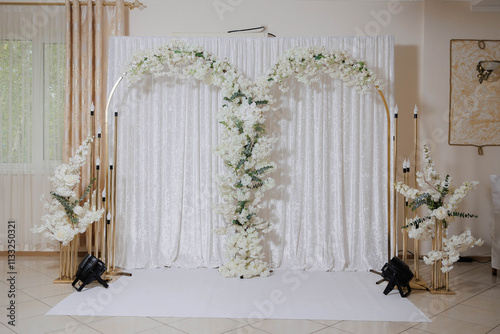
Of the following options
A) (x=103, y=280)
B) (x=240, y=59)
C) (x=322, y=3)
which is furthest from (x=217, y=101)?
(x=103, y=280)

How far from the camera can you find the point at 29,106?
15.3 feet

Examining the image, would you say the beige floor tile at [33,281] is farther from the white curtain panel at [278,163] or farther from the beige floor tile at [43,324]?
the beige floor tile at [43,324]

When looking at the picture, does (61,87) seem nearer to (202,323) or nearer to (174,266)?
(174,266)

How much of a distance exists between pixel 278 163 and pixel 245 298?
1.39 meters

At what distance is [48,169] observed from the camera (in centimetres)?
468

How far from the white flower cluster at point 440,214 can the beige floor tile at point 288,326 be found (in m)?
1.20

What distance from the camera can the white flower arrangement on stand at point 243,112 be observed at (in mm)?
3943

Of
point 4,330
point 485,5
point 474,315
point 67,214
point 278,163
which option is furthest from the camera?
point 485,5

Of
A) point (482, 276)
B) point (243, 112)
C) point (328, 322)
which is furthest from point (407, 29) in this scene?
point (328, 322)

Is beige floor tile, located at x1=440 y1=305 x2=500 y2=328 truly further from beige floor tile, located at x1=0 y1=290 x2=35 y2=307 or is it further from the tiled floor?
beige floor tile, located at x1=0 y1=290 x2=35 y2=307

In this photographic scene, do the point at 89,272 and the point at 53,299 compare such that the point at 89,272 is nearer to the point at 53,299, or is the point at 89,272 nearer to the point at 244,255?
the point at 53,299

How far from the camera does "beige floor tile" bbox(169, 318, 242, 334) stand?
9.26ft

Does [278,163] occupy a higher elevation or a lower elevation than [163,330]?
higher

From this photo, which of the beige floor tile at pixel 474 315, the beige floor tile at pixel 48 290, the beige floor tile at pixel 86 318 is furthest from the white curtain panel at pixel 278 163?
the beige floor tile at pixel 86 318
